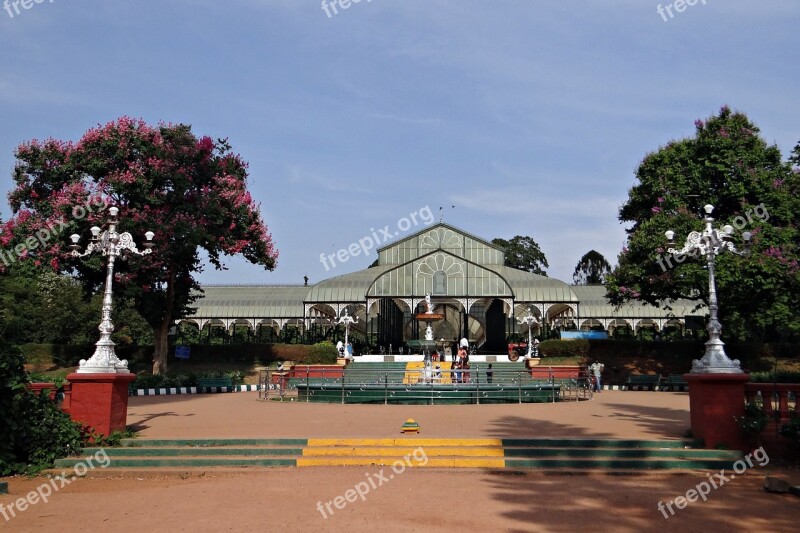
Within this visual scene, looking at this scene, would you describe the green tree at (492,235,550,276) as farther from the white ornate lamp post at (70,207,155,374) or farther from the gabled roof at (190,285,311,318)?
the white ornate lamp post at (70,207,155,374)

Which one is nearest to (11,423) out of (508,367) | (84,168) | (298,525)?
(298,525)

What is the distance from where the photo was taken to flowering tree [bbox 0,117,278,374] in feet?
87.0

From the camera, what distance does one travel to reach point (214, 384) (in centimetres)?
2923

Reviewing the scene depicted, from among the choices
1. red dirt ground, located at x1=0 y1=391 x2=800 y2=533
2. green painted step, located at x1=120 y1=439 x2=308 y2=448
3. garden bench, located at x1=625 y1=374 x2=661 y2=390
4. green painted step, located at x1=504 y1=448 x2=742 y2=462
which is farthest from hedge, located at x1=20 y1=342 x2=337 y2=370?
green painted step, located at x1=504 y1=448 x2=742 y2=462

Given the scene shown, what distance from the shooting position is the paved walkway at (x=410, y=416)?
13.2 m

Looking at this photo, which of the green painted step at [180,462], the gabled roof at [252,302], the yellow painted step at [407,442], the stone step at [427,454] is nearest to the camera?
the stone step at [427,454]

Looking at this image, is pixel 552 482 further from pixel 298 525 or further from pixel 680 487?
pixel 298 525

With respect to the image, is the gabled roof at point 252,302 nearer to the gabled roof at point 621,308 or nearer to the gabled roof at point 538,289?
the gabled roof at point 538,289

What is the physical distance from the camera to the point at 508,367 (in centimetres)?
3195

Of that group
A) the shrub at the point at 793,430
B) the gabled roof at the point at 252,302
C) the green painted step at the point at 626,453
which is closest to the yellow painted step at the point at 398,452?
the green painted step at the point at 626,453

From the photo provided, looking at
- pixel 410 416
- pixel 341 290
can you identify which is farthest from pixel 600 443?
pixel 341 290

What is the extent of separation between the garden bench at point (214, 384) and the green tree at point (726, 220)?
17597mm

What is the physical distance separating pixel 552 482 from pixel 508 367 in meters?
22.2

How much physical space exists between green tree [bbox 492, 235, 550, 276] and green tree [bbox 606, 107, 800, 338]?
52193 mm
